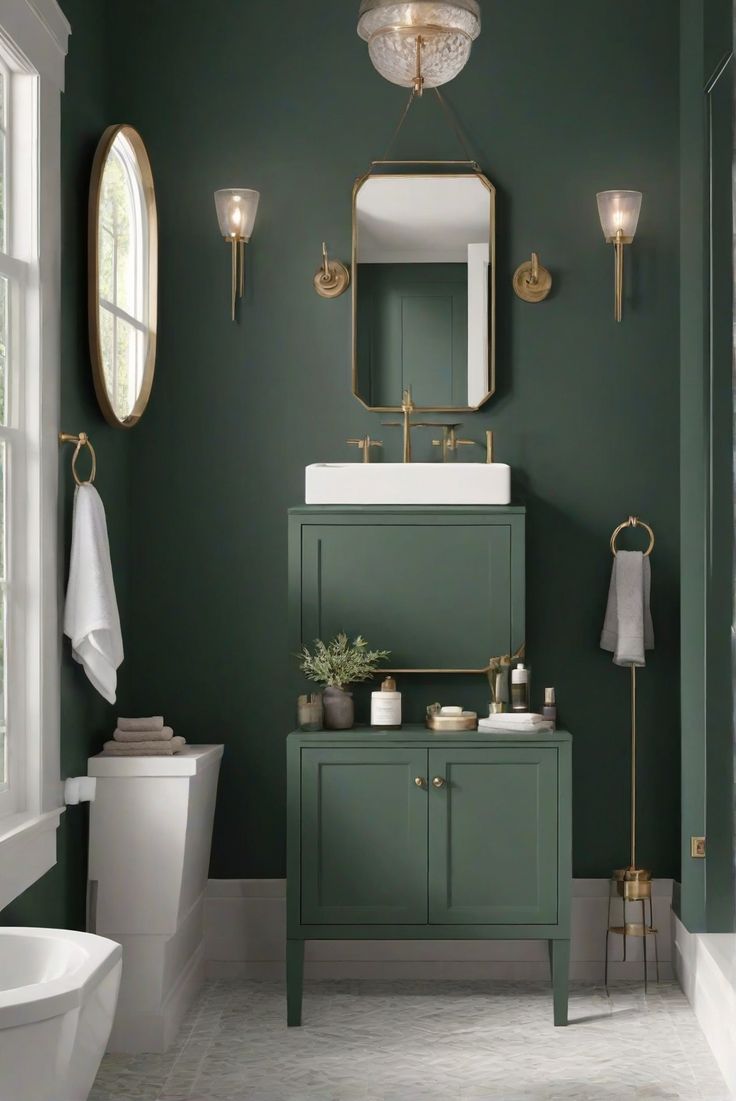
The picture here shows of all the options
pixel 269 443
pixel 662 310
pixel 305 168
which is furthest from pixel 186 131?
pixel 662 310

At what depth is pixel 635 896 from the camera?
4.08 meters

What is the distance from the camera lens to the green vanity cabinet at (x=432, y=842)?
3.79 metres

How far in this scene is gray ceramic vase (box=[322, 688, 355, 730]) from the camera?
3955 millimetres

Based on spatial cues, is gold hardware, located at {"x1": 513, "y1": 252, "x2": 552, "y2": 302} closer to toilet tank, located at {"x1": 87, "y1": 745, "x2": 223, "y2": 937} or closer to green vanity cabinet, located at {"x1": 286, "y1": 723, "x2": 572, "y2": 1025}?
green vanity cabinet, located at {"x1": 286, "y1": 723, "x2": 572, "y2": 1025}

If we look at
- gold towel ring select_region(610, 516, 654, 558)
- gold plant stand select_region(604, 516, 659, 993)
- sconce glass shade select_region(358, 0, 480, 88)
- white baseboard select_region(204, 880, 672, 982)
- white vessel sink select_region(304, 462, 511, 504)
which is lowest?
white baseboard select_region(204, 880, 672, 982)

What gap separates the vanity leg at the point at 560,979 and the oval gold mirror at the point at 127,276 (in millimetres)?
2141

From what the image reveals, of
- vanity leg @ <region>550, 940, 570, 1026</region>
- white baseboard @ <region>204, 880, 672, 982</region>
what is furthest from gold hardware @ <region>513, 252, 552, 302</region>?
vanity leg @ <region>550, 940, 570, 1026</region>

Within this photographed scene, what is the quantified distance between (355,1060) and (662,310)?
2.62m

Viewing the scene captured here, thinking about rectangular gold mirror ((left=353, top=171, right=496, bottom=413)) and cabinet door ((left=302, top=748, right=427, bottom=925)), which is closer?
cabinet door ((left=302, top=748, right=427, bottom=925))

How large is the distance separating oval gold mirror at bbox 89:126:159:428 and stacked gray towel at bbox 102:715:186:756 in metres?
0.96

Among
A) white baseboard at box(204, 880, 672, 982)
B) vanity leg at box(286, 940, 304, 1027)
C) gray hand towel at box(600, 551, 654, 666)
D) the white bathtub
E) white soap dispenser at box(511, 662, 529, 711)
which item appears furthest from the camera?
white baseboard at box(204, 880, 672, 982)

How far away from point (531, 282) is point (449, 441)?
62 cm

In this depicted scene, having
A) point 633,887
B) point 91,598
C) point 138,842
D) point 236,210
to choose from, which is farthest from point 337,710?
point 236,210

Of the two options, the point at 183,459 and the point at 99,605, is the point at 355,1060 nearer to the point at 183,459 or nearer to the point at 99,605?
the point at 99,605
